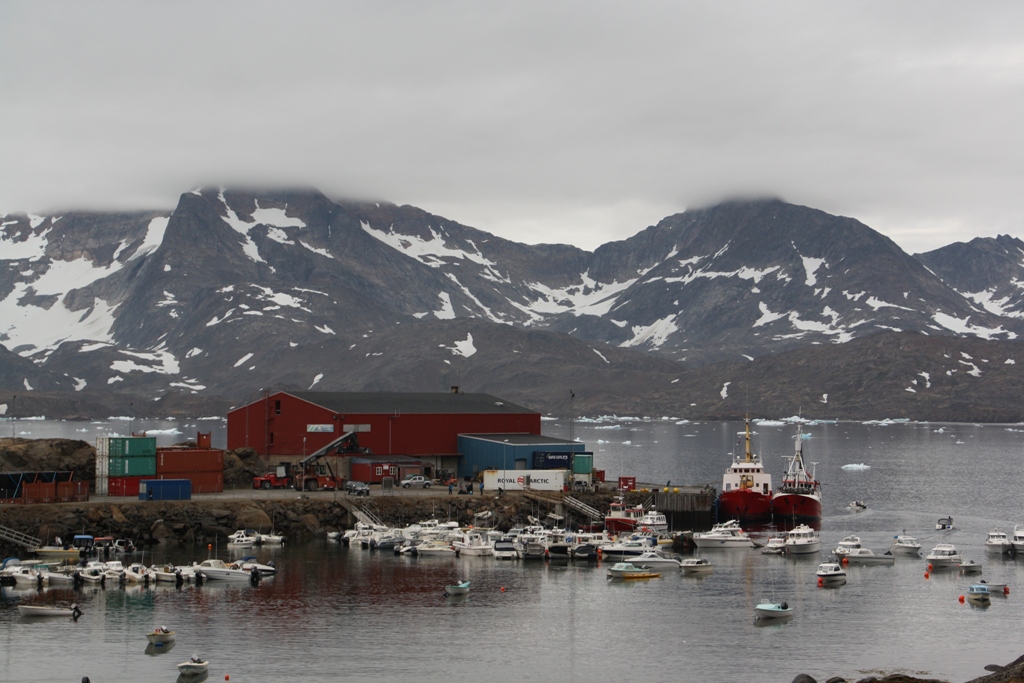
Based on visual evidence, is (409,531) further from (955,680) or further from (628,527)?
(955,680)

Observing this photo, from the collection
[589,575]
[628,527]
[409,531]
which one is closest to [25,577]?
[409,531]

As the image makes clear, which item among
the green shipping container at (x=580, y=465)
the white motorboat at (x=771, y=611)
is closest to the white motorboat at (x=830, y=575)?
the white motorboat at (x=771, y=611)

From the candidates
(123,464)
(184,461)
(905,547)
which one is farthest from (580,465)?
(123,464)

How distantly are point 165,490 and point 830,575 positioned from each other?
4434 centimetres

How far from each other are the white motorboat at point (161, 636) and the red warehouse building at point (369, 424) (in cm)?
4702

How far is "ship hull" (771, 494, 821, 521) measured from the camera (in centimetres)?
10319

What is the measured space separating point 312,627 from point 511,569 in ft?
65.6

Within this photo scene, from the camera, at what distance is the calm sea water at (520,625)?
51.3m

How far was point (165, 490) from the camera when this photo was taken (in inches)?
3364

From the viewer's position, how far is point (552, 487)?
322ft

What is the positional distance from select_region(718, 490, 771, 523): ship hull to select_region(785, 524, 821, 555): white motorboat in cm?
1630

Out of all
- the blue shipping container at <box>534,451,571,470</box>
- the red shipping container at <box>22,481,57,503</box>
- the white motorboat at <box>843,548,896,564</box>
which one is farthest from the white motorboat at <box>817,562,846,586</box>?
the red shipping container at <box>22,481,57,503</box>

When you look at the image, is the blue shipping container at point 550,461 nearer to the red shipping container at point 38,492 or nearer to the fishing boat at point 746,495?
the fishing boat at point 746,495

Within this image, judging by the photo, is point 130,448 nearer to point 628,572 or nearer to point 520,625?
point 628,572
